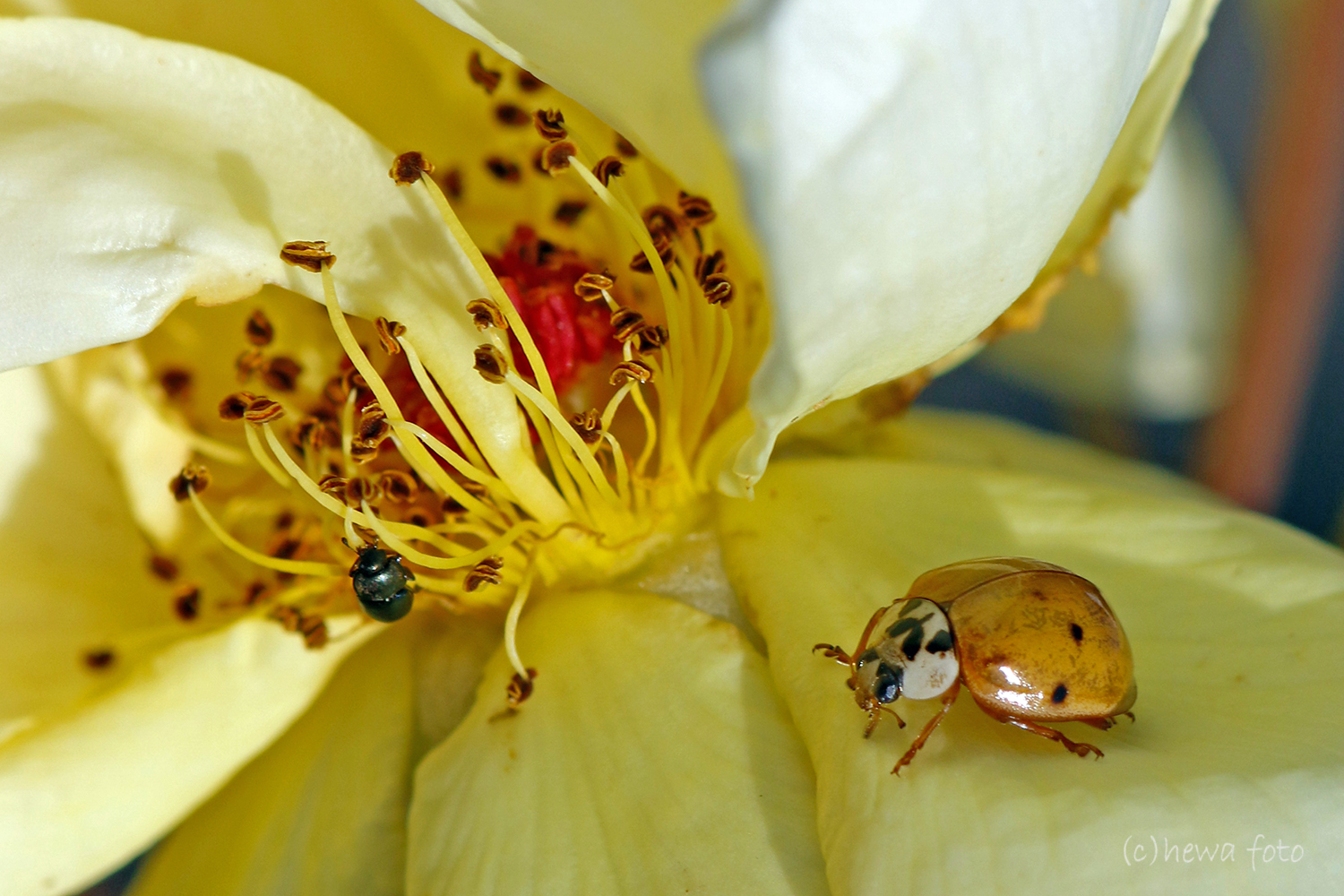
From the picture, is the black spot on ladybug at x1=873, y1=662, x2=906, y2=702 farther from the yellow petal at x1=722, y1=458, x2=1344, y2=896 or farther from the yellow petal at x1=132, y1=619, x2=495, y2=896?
the yellow petal at x1=132, y1=619, x2=495, y2=896

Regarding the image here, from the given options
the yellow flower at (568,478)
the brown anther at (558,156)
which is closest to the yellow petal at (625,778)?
the yellow flower at (568,478)

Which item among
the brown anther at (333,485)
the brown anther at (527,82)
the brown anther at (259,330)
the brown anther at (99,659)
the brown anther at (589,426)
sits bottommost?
the brown anther at (99,659)

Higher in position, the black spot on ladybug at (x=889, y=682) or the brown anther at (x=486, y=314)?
the brown anther at (x=486, y=314)

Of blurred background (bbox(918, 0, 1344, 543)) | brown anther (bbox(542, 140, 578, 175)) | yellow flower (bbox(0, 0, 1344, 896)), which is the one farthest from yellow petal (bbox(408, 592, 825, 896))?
blurred background (bbox(918, 0, 1344, 543))

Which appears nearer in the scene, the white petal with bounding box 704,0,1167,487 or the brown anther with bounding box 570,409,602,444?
the white petal with bounding box 704,0,1167,487

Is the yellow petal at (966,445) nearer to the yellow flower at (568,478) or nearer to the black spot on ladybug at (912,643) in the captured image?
the yellow flower at (568,478)

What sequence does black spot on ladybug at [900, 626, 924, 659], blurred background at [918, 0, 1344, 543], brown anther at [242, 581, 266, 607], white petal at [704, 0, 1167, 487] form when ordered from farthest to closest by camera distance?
blurred background at [918, 0, 1344, 543] → brown anther at [242, 581, 266, 607] → black spot on ladybug at [900, 626, 924, 659] → white petal at [704, 0, 1167, 487]
